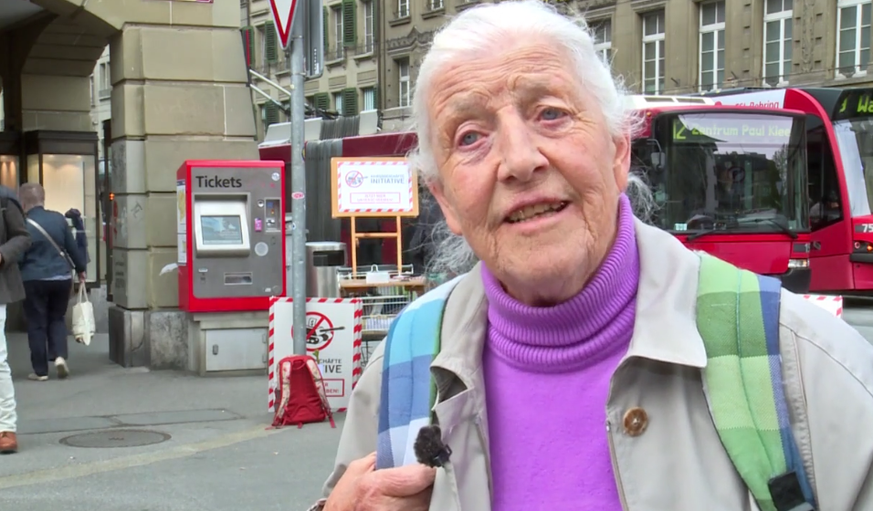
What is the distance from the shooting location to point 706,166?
45.1 ft

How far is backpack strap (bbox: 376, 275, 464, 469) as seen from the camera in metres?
1.75

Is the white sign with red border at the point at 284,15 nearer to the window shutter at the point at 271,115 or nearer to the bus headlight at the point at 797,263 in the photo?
the bus headlight at the point at 797,263

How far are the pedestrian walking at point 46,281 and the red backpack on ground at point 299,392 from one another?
3.35 m

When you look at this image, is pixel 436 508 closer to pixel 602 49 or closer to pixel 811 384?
pixel 811 384

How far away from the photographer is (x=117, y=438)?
24.7 ft

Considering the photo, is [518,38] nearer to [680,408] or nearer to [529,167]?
[529,167]

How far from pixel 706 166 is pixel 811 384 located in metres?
12.7

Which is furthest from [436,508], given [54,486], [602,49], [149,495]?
[54,486]

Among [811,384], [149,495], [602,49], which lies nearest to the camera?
[811,384]

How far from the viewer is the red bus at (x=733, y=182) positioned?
13602mm

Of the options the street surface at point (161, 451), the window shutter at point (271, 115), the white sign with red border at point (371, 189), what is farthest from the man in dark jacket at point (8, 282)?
the window shutter at point (271, 115)

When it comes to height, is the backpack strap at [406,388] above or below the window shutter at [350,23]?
below

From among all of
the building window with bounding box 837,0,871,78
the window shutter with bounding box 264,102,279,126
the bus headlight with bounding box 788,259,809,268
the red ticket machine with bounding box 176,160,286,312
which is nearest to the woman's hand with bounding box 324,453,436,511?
the red ticket machine with bounding box 176,160,286,312

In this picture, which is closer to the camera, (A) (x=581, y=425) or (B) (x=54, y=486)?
(A) (x=581, y=425)
